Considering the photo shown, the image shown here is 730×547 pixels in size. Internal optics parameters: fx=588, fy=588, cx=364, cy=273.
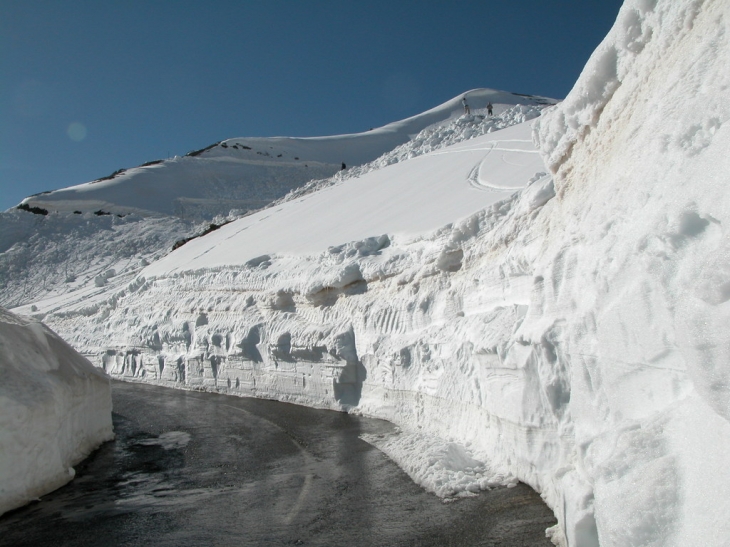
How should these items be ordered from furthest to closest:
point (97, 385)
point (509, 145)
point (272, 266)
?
Result: point (509, 145) < point (272, 266) < point (97, 385)

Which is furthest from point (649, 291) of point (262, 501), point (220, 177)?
point (220, 177)

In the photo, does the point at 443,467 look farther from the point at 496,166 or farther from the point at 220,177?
the point at 220,177

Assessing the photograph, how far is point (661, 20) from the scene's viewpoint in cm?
480

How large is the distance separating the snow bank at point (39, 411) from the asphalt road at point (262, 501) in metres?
0.27

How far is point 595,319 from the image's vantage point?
13.7 feet

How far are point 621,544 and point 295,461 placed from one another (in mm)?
5784

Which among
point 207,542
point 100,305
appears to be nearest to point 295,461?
point 207,542

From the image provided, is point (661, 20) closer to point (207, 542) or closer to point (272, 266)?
point (207, 542)

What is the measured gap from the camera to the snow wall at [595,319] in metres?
2.90

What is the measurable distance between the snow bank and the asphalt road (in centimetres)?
27

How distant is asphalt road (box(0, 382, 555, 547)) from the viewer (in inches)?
211

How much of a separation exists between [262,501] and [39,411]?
2825mm

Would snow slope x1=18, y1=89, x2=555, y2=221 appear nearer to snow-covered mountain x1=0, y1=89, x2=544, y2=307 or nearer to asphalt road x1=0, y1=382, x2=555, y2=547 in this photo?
snow-covered mountain x1=0, y1=89, x2=544, y2=307

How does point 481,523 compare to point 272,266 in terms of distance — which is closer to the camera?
point 481,523
